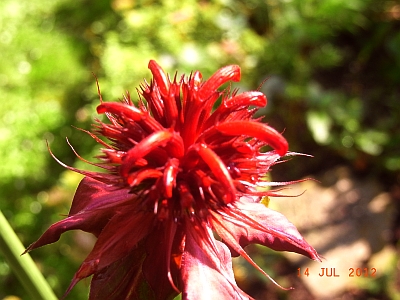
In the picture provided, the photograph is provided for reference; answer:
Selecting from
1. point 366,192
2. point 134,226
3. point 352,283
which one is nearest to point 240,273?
point 352,283

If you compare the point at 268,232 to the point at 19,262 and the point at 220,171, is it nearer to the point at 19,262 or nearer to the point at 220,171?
the point at 220,171

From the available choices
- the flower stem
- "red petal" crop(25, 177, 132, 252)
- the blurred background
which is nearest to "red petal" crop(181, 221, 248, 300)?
"red petal" crop(25, 177, 132, 252)

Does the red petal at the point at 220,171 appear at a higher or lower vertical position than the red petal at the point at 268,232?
higher

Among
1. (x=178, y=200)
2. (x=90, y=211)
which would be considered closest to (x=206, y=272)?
(x=178, y=200)

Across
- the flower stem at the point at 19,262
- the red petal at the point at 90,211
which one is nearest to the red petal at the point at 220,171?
the red petal at the point at 90,211

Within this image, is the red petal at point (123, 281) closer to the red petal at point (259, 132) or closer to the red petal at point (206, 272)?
the red petal at point (206, 272)

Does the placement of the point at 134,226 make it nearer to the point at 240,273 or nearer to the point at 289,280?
the point at 240,273

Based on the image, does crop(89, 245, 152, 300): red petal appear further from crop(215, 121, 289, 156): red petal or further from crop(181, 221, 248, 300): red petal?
crop(215, 121, 289, 156): red petal
